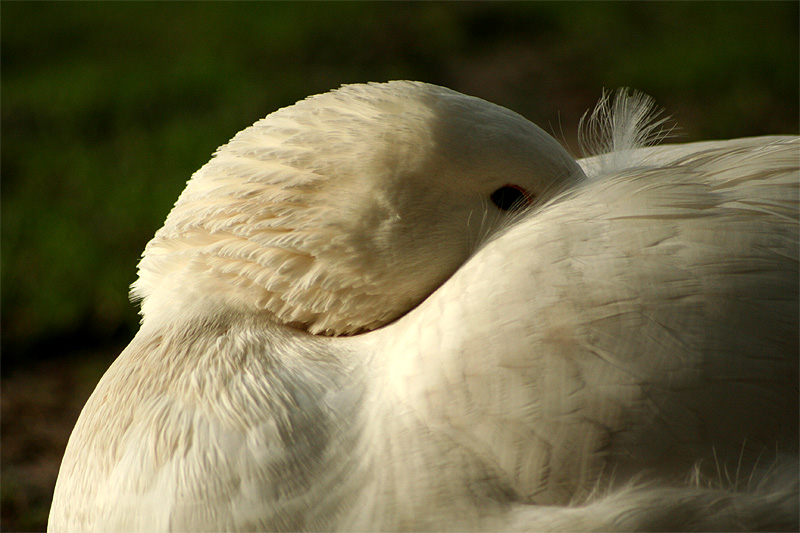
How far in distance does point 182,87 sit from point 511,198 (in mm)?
4297

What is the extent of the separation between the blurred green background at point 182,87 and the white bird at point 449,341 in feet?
4.81

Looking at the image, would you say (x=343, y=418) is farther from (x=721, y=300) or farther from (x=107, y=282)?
(x=107, y=282)

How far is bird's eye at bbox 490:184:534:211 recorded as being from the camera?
154 centimetres

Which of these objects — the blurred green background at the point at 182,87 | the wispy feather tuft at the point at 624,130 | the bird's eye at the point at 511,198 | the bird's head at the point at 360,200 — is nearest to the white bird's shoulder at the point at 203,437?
the bird's head at the point at 360,200

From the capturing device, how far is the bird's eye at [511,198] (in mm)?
1536

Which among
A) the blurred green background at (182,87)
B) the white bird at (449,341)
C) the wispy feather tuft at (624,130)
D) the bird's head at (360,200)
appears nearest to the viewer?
the white bird at (449,341)

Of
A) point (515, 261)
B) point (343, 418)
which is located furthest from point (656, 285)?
point (343, 418)

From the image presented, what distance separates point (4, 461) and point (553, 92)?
13.4ft

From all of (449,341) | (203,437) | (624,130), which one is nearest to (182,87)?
(624,130)

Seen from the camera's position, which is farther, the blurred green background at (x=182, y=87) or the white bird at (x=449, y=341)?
the blurred green background at (x=182, y=87)

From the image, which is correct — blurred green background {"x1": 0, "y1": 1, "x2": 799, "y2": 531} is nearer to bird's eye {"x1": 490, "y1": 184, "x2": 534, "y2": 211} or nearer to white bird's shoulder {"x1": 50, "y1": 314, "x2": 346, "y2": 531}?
white bird's shoulder {"x1": 50, "y1": 314, "x2": 346, "y2": 531}

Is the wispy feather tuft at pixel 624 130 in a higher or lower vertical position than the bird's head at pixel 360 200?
Answer: higher

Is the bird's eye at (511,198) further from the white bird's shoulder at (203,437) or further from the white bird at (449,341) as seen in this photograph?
the white bird's shoulder at (203,437)

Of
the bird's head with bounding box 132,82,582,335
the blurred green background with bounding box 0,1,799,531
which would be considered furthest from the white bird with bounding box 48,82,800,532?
the blurred green background with bounding box 0,1,799,531
